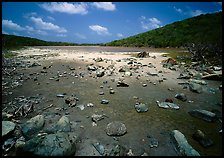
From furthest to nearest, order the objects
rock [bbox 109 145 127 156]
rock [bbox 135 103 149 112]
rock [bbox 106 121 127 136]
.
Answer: rock [bbox 135 103 149 112]
rock [bbox 106 121 127 136]
rock [bbox 109 145 127 156]

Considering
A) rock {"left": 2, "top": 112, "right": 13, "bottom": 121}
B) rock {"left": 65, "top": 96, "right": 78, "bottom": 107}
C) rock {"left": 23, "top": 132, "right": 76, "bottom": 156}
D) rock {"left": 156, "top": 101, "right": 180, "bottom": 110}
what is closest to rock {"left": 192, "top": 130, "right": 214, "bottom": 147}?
rock {"left": 156, "top": 101, "right": 180, "bottom": 110}

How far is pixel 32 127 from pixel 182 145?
12.0 ft

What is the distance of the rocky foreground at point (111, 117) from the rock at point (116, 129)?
0.08ft

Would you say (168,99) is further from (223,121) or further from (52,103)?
(52,103)

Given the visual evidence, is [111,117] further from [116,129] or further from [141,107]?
[141,107]

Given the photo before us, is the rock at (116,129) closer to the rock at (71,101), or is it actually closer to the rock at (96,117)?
the rock at (96,117)

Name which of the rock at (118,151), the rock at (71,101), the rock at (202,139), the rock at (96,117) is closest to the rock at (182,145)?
the rock at (202,139)

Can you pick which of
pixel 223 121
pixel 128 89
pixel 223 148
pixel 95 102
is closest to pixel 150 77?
pixel 128 89

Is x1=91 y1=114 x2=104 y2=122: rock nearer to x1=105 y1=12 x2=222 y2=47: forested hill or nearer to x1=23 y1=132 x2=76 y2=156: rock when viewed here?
x1=23 y1=132 x2=76 y2=156: rock

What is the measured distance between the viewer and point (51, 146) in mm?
3395

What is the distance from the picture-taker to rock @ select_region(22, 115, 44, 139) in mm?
4227

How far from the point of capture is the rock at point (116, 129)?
4359 millimetres

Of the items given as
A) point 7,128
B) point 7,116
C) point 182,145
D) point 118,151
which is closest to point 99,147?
point 118,151

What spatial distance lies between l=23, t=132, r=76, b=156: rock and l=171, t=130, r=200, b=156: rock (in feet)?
7.53
